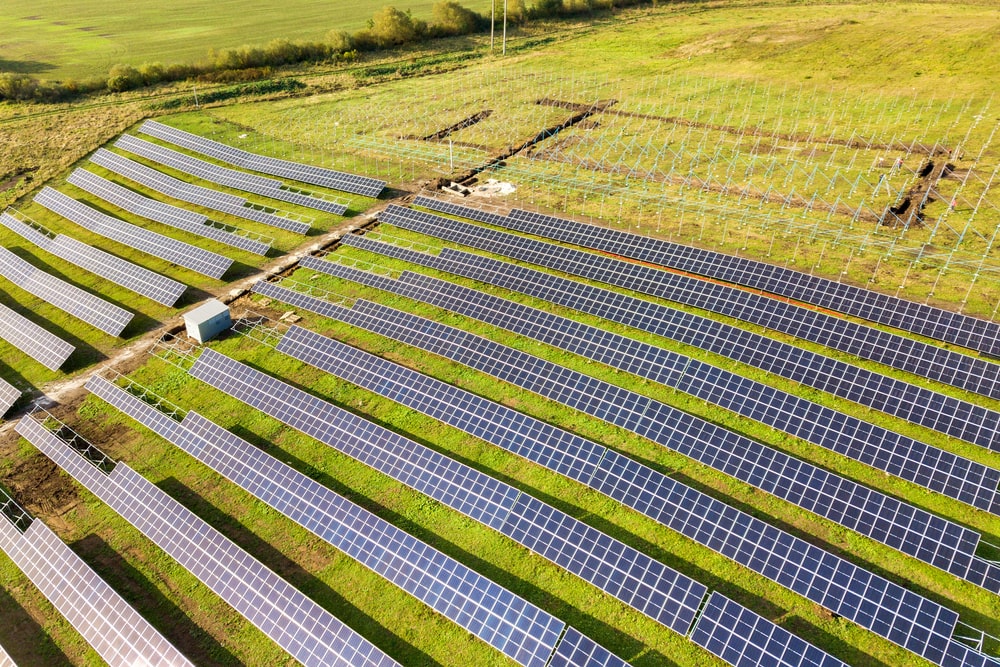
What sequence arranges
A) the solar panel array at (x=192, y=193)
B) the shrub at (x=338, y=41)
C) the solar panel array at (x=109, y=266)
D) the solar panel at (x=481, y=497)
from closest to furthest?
the solar panel at (x=481, y=497), the solar panel array at (x=109, y=266), the solar panel array at (x=192, y=193), the shrub at (x=338, y=41)

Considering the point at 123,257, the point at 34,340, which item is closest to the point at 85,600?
the point at 34,340

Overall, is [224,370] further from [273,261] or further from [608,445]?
[608,445]

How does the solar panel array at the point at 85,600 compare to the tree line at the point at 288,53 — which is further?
the tree line at the point at 288,53

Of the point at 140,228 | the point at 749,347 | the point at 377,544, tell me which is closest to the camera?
the point at 377,544

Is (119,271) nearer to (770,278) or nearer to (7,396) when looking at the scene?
(7,396)

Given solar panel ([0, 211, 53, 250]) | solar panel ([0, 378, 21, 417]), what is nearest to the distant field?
solar panel ([0, 211, 53, 250])

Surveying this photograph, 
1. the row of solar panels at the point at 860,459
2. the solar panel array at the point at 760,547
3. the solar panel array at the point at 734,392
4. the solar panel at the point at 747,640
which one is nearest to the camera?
the solar panel at the point at 747,640

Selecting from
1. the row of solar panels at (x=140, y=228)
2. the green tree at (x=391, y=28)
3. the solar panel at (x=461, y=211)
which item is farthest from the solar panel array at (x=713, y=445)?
the green tree at (x=391, y=28)

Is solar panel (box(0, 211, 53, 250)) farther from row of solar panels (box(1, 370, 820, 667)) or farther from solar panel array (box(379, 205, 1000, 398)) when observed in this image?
solar panel array (box(379, 205, 1000, 398))

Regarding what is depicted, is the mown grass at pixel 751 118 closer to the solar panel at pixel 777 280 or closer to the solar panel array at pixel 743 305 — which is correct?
the solar panel at pixel 777 280
